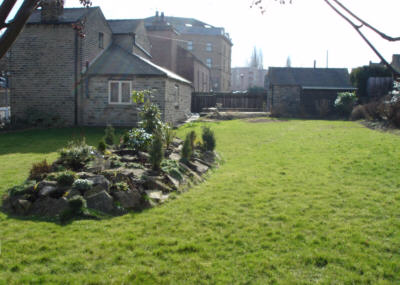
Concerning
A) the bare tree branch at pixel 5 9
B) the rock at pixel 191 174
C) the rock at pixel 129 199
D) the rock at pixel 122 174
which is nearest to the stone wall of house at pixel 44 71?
the rock at pixel 191 174

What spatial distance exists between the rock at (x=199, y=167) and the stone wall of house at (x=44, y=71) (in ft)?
42.3

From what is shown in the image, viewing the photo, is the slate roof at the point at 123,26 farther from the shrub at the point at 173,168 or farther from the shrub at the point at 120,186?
the shrub at the point at 120,186

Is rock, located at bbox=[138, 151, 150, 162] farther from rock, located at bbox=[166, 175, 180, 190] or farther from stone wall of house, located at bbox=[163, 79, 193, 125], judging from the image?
stone wall of house, located at bbox=[163, 79, 193, 125]

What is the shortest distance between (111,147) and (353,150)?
7709 millimetres

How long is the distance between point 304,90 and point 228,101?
6.63m

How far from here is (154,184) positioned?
288 inches

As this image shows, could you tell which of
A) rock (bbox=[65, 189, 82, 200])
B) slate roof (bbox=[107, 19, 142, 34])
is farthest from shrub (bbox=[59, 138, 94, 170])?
slate roof (bbox=[107, 19, 142, 34])

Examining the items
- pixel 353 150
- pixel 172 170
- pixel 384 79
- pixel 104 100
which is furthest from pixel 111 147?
pixel 384 79

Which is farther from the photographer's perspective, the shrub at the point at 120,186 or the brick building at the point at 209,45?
the brick building at the point at 209,45

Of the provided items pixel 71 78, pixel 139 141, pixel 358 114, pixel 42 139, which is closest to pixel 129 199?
pixel 139 141

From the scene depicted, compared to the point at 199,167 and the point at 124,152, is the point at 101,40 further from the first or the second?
the point at 199,167

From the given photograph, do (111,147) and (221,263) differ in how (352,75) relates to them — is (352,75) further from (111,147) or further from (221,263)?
(221,263)

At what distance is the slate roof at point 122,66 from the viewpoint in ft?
65.9

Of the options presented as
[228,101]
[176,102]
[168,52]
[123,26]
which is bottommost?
[176,102]
